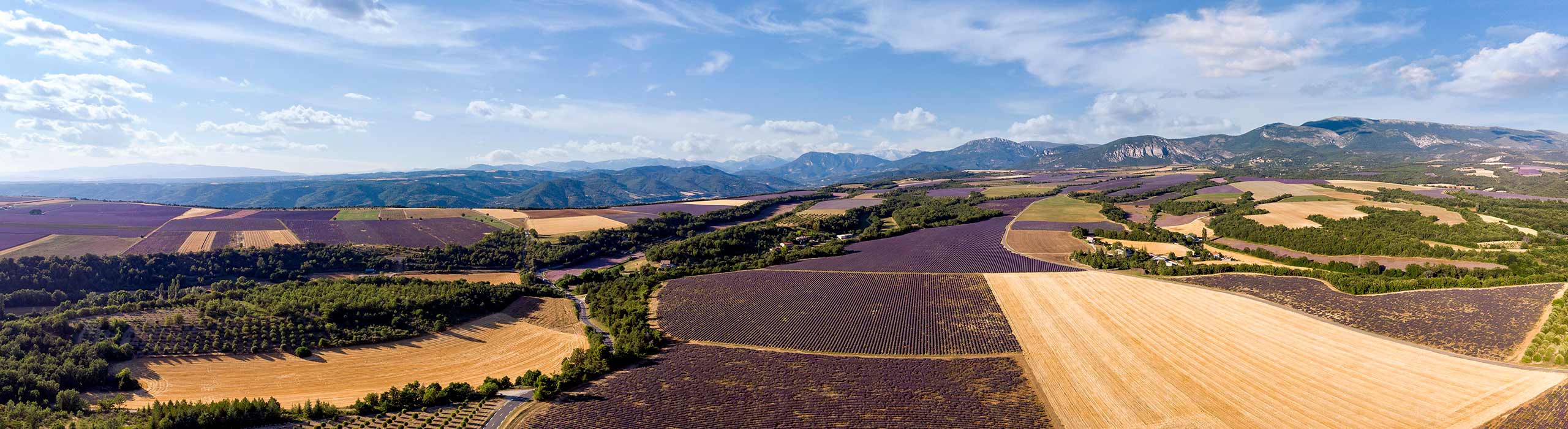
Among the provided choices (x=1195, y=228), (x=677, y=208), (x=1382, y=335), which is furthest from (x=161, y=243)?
(x=1195, y=228)

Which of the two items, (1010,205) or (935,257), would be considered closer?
(935,257)

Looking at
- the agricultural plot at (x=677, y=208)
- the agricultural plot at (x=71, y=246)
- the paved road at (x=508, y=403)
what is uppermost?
the agricultural plot at (x=71, y=246)

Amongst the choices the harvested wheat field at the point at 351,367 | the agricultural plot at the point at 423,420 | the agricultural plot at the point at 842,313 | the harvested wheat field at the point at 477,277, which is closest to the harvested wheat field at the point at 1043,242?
the agricultural plot at the point at 842,313

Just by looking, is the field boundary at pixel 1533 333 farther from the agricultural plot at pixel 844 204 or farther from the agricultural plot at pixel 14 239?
the agricultural plot at pixel 14 239

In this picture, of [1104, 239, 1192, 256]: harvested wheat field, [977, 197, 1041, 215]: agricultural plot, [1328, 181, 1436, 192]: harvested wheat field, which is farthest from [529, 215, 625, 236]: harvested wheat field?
[1328, 181, 1436, 192]: harvested wheat field

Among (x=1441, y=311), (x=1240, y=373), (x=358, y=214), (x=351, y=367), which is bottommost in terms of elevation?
(x=1240, y=373)

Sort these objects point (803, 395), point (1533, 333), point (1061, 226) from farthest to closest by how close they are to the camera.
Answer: point (1061, 226)
point (1533, 333)
point (803, 395)

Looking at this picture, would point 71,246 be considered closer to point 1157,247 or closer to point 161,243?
point 161,243
